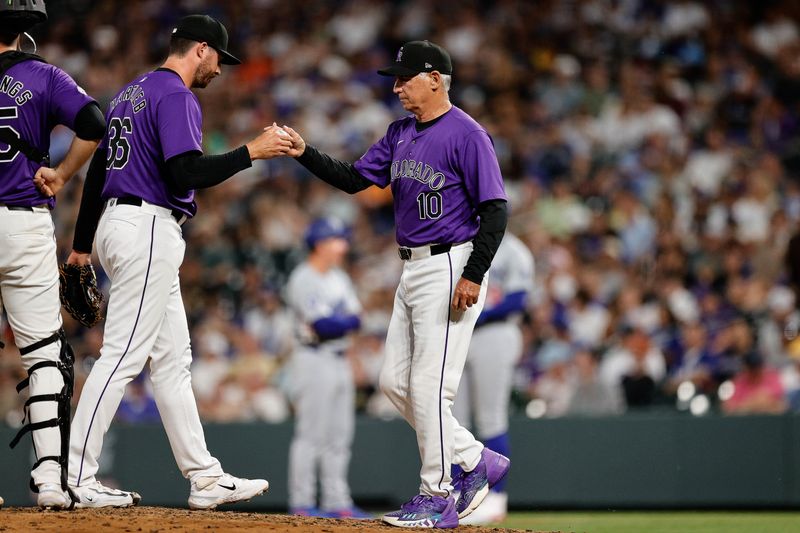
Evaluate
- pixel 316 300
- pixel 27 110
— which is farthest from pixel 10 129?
pixel 316 300

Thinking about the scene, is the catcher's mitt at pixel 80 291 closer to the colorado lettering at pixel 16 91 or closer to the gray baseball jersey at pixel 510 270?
the colorado lettering at pixel 16 91

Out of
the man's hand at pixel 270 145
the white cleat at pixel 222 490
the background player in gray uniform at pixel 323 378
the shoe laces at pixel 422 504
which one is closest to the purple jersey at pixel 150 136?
the man's hand at pixel 270 145

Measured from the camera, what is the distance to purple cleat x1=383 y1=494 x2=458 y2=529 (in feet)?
17.3

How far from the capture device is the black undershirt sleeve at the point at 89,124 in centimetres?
523

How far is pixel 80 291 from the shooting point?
5734 millimetres

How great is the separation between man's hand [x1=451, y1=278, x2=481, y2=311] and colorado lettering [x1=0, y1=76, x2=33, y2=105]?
2116 mm

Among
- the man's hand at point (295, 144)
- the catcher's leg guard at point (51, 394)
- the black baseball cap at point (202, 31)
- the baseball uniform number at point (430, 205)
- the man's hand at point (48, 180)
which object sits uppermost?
the black baseball cap at point (202, 31)

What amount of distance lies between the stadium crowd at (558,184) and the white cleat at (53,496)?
16.7ft

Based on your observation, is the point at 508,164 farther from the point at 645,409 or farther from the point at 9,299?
the point at 9,299

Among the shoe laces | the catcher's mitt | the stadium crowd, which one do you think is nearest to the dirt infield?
the shoe laces

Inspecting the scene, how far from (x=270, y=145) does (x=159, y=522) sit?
176cm

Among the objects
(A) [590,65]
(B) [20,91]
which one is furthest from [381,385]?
(A) [590,65]

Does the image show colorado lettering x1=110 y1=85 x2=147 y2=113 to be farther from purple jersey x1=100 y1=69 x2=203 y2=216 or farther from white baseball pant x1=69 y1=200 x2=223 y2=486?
white baseball pant x1=69 y1=200 x2=223 y2=486

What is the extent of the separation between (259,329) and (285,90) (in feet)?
12.1
